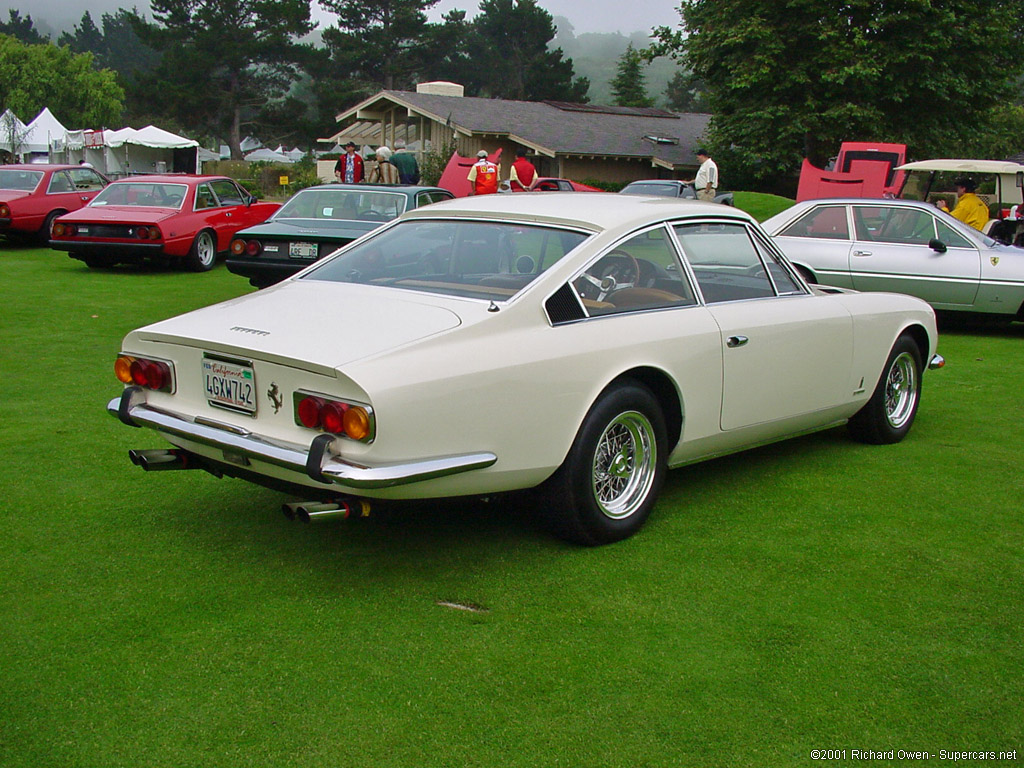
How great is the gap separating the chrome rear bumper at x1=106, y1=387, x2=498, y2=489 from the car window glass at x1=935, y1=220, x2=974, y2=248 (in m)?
8.74

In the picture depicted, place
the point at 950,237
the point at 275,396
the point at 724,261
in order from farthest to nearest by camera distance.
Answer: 1. the point at 950,237
2. the point at 724,261
3. the point at 275,396

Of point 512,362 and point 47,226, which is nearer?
point 512,362

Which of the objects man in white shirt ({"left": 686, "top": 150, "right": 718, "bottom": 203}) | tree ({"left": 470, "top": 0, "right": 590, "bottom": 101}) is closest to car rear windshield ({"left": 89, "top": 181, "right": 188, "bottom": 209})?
man in white shirt ({"left": 686, "top": 150, "right": 718, "bottom": 203})

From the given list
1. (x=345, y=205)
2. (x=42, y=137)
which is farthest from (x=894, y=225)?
(x=42, y=137)

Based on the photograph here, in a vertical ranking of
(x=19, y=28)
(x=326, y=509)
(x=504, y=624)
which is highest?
(x=19, y=28)

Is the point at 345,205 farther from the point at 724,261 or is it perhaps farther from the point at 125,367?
the point at 125,367

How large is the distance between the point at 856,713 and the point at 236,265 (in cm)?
905

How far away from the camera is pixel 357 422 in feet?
11.4

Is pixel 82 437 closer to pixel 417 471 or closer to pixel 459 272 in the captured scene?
pixel 459 272

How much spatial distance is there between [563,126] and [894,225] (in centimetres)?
3393

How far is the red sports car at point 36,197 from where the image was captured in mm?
16594

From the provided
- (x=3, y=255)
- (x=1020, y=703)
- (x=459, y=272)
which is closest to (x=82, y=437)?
(x=459, y=272)

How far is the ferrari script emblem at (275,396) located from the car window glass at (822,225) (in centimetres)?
878

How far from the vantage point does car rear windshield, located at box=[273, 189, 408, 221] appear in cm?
1143
